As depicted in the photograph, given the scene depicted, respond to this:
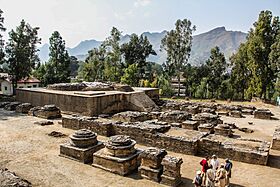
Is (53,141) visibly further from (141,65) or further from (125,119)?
(141,65)

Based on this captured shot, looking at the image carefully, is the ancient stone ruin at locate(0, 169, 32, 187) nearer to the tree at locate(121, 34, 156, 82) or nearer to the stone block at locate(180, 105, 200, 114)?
the stone block at locate(180, 105, 200, 114)

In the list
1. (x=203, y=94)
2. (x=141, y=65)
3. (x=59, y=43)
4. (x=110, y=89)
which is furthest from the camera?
(x=141, y=65)

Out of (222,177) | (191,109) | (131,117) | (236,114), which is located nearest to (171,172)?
(222,177)

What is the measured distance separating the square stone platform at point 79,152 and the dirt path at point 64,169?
0.66 feet

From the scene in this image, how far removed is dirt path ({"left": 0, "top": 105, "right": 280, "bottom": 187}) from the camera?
26.3ft

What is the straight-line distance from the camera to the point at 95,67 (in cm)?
4094

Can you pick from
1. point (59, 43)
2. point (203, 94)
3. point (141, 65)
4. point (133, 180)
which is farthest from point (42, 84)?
point (133, 180)

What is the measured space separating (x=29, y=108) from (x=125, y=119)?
7853 mm

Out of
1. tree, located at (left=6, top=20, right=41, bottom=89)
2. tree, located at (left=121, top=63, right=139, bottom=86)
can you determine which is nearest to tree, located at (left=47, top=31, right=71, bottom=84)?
tree, located at (left=6, top=20, right=41, bottom=89)

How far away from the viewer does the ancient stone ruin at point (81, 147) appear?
31.4 feet

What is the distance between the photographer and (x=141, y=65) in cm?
4203

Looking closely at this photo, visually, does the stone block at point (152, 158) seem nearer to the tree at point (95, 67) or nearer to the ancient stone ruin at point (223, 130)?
the ancient stone ruin at point (223, 130)

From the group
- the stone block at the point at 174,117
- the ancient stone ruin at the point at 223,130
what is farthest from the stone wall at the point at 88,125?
the ancient stone ruin at the point at 223,130

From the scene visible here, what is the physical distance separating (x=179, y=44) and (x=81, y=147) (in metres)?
28.1
